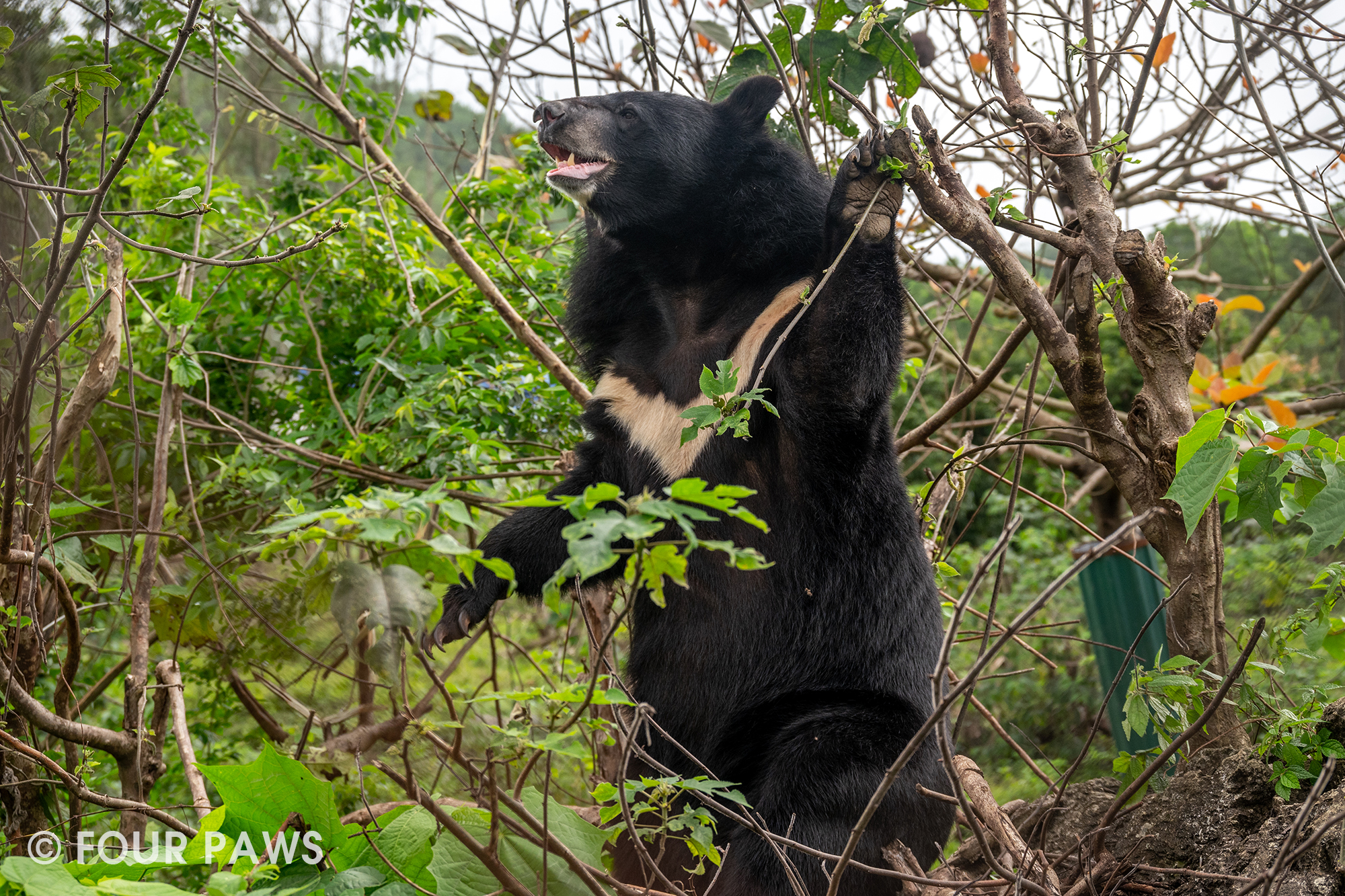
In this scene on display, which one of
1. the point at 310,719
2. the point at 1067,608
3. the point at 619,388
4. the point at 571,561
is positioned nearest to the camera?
the point at 571,561

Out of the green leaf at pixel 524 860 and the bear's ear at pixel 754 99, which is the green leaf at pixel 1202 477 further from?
the bear's ear at pixel 754 99

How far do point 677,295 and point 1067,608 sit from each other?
17.3ft

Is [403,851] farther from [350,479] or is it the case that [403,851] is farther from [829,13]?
[829,13]

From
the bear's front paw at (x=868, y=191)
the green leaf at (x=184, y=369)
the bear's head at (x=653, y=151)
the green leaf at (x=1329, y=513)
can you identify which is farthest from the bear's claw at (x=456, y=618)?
the green leaf at (x=1329, y=513)

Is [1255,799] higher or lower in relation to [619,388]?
lower

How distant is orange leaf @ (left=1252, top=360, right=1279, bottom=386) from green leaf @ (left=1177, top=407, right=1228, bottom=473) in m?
3.28

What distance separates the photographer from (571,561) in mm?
1088

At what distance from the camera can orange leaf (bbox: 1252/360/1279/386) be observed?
4.60 m

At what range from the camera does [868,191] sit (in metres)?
2.16

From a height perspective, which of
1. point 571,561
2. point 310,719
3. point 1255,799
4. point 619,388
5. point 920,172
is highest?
point 920,172

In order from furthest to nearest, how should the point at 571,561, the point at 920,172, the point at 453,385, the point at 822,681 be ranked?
the point at 453,385
the point at 822,681
the point at 920,172
the point at 571,561

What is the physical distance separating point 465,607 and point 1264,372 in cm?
396

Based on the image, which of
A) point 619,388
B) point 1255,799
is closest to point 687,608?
point 619,388

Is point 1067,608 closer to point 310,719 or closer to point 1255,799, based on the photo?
point 1255,799
